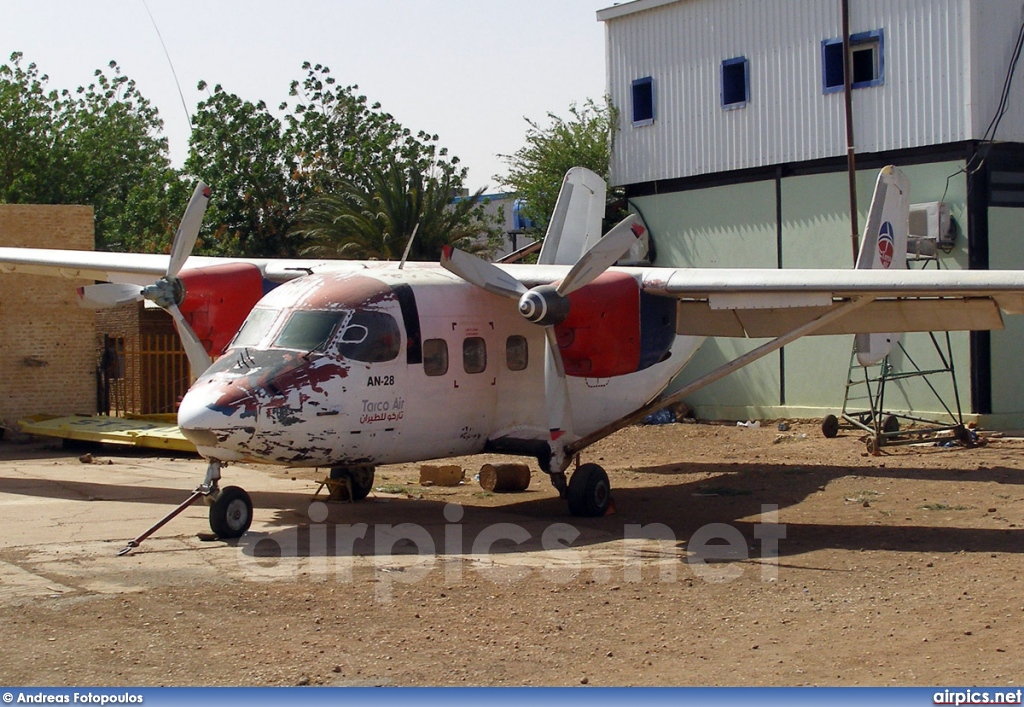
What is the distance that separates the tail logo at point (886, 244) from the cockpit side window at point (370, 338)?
289 inches

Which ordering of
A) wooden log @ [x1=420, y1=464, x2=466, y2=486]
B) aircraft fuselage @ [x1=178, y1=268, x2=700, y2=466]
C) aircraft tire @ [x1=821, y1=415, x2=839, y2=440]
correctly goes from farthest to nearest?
1. aircraft tire @ [x1=821, y1=415, x2=839, y2=440]
2. wooden log @ [x1=420, y1=464, x2=466, y2=486]
3. aircraft fuselage @ [x1=178, y1=268, x2=700, y2=466]

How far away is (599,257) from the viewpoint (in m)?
12.5

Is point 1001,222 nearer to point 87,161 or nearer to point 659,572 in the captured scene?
point 659,572

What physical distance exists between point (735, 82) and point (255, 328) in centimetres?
1562

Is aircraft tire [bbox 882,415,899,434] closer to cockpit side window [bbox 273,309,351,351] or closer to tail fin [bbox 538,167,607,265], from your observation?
tail fin [bbox 538,167,607,265]

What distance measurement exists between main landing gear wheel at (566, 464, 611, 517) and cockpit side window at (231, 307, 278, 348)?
389 centimetres

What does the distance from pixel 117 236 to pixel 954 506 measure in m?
45.4

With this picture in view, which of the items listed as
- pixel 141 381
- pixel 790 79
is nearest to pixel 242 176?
pixel 141 381

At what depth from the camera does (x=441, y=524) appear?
12789mm

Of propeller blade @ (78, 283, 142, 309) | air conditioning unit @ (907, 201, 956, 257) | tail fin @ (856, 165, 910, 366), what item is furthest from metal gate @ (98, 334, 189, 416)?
air conditioning unit @ (907, 201, 956, 257)

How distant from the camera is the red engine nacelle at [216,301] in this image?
14680mm

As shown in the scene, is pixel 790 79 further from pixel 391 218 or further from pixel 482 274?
pixel 482 274

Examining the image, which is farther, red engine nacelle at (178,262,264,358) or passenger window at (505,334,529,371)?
red engine nacelle at (178,262,264,358)

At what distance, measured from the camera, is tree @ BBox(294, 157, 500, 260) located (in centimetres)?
2903
